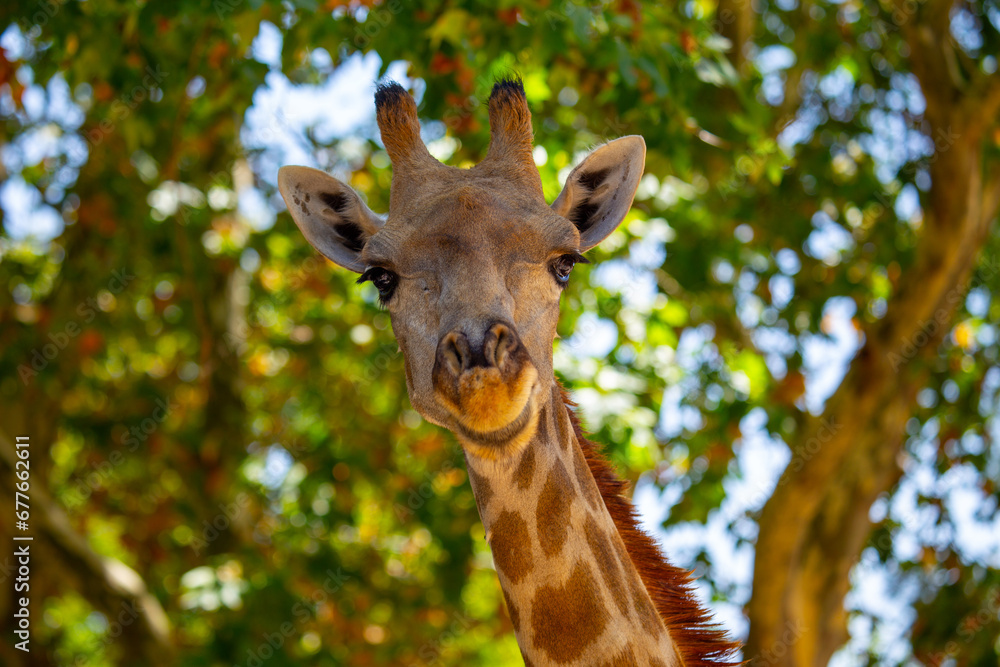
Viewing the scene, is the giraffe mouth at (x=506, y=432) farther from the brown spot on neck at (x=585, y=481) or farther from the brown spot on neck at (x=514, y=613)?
the brown spot on neck at (x=514, y=613)

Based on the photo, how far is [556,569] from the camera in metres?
3.08

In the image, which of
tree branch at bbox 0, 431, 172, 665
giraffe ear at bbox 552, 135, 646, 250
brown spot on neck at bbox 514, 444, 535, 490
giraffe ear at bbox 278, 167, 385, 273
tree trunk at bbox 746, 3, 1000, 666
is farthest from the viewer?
tree branch at bbox 0, 431, 172, 665

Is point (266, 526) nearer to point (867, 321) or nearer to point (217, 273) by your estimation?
point (217, 273)

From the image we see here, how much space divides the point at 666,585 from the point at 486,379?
53.1 inches

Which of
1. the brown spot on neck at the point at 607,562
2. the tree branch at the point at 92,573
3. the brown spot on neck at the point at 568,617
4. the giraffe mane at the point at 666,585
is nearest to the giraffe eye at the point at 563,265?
the giraffe mane at the point at 666,585

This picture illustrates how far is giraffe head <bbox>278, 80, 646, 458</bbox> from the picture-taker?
2766 mm

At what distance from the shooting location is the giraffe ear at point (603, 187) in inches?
149

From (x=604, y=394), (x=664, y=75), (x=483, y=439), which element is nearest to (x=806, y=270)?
(x=604, y=394)

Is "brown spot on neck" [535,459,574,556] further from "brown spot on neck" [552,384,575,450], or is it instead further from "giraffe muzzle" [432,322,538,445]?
"giraffe muzzle" [432,322,538,445]

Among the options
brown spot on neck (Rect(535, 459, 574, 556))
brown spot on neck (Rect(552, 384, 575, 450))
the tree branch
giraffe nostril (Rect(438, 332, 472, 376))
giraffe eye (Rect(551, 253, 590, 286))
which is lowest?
the tree branch

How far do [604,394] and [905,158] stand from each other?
371cm

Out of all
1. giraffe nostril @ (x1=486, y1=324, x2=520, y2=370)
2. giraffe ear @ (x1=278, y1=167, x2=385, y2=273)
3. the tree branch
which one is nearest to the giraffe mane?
giraffe nostril @ (x1=486, y1=324, x2=520, y2=370)

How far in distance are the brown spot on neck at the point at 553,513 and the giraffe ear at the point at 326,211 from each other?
4.26 ft

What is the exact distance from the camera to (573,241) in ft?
11.0
